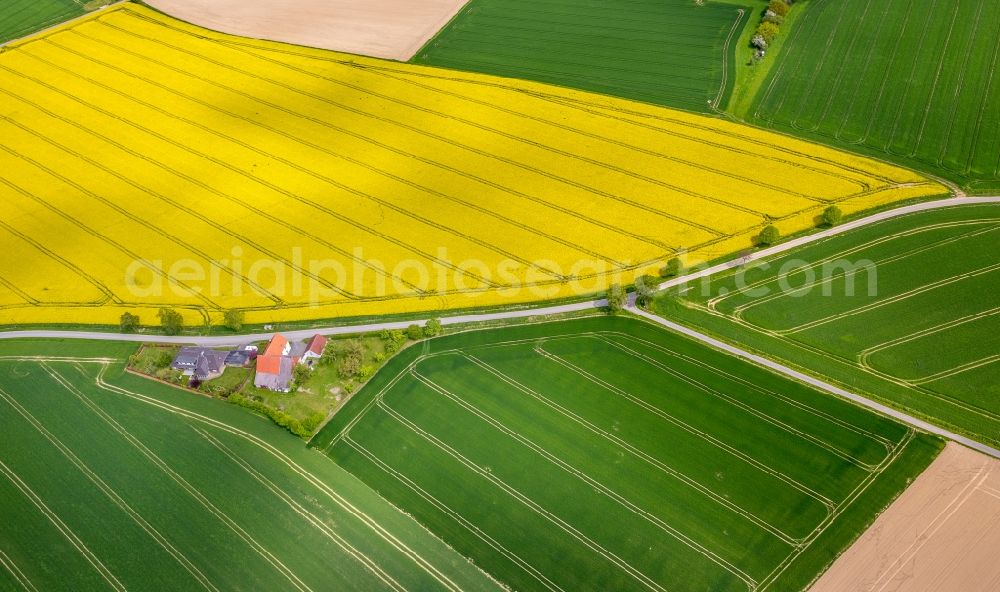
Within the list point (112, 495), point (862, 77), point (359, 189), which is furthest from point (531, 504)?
point (862, 77)

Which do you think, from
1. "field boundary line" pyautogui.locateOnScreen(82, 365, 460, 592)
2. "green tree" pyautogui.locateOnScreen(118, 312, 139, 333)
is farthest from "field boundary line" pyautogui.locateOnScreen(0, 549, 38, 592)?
"green tree" pyautogui.locateOnScreen(118, 312, 139, 333)

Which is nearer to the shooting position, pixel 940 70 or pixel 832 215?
pixel 832 215

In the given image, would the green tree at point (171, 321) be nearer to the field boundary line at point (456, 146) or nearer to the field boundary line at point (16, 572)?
the field boundary line at point (16, 572)

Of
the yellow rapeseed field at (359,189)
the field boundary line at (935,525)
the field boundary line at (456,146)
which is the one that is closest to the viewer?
the field boundary line at (935,525)

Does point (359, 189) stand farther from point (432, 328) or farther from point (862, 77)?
point (862, 77)

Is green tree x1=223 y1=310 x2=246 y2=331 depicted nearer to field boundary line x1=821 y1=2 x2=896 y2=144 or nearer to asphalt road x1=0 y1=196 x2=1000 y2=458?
asphalt road x1=0 y1=196 x2=1000 y2=458

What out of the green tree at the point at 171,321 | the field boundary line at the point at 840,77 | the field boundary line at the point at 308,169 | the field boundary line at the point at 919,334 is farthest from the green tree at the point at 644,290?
the green tree at the point at 171,321
